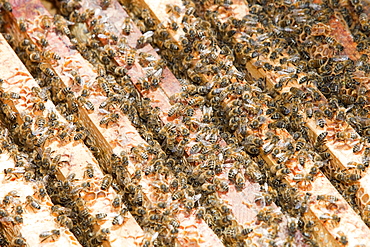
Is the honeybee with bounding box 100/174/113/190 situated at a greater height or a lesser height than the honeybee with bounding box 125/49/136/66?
lesser

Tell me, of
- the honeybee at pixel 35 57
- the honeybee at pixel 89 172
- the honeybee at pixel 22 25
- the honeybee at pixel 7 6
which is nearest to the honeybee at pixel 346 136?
the honeybee at pixel 89 172

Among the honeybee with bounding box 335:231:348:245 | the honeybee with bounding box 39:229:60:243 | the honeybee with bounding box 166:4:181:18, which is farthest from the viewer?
the honeybee with bounding box 166:4:181:18

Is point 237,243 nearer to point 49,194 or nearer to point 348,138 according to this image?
point 348,138

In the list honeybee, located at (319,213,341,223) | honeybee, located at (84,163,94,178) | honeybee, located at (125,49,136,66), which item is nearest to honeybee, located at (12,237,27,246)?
honeybee, located at (84,163,94,178)

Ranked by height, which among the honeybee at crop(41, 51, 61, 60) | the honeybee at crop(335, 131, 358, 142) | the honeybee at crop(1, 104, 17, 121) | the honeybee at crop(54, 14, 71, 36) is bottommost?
the honeybee at crop(335, 131, 358, 142)

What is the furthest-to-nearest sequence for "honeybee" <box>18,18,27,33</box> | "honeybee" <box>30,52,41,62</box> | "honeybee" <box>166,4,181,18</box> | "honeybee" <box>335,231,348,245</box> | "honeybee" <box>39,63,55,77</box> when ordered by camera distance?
"honeybee" <box>166,4,181,18</box>
"honeybee" <box>18,18,27,33</box>
"honeybee" <box>30,52,41,62</box>
"honeybee" <box>39,63,55,77</box>
"honeybee" <box>335,231,348,245</box>

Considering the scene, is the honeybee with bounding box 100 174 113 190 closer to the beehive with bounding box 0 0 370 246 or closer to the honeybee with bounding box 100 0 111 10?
the beehive with bounding box 0 0 370 246

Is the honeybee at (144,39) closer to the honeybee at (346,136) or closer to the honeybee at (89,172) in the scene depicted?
the honeybee at (89,172)
